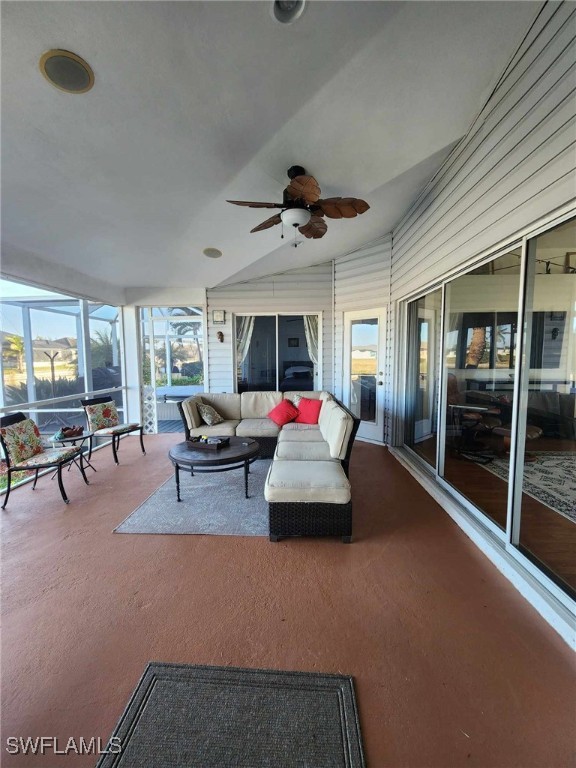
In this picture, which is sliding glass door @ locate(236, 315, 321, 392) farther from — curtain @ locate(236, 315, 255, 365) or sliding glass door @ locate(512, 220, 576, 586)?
sliding glass door @ locate(512, 220, 576, 586)

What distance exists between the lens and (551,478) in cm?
343

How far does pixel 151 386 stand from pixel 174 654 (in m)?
5.18

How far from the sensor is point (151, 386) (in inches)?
240

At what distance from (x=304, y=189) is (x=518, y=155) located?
143 cm

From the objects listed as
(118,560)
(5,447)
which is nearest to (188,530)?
(118,560)

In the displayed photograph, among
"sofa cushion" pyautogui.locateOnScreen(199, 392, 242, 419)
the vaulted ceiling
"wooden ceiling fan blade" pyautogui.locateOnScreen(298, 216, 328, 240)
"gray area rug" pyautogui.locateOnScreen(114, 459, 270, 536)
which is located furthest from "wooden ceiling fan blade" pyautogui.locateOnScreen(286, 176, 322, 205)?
"sofa cushion" pyautogui.locateOnScreen(199, 392, 242, 419)

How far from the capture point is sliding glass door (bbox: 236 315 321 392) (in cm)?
604

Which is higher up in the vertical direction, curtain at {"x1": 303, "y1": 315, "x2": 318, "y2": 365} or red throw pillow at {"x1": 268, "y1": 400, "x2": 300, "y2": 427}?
curtain at {"x1": 303, "y1": 315, "x2": 318, "y2": 365}

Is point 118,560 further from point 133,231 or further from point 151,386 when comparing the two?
point 151,386

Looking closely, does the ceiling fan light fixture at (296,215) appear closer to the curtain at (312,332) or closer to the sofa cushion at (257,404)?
the sofa cushion at (257,404)

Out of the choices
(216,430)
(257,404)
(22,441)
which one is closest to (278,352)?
(257,404)

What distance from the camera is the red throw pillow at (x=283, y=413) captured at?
15.2 ft

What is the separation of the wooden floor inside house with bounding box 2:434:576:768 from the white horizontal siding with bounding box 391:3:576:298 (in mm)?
2380

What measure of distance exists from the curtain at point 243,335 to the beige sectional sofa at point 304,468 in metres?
1.68
